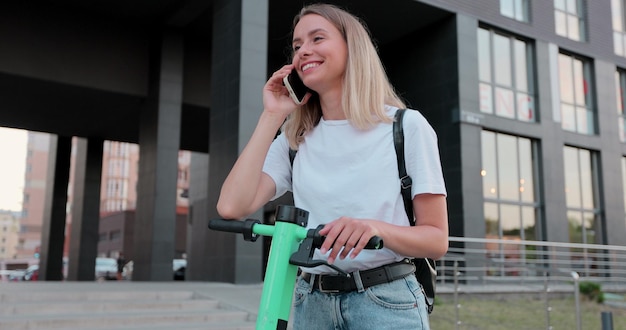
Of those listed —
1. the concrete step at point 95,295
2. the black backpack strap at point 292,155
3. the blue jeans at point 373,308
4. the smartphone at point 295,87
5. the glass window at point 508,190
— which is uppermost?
the glass window at point 508,190

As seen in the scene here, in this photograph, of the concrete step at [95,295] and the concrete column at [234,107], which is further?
the concrete column at [234,107]

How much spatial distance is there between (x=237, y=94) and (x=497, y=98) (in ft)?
28.0

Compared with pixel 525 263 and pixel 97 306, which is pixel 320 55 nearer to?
pixel 97 306

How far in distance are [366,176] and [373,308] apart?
13.6 inches

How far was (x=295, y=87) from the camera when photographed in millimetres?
1796

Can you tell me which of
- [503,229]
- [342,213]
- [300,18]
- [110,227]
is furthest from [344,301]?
[110,227]

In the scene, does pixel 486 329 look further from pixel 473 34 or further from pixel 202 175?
pixel 202 175

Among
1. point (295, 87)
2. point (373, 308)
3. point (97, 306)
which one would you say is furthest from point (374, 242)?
point (97, 306)

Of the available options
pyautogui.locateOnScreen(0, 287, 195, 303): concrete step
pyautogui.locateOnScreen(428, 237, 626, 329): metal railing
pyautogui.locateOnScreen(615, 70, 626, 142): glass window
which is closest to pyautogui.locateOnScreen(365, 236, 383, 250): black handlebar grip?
pyautogui.locateOnScreen(0, 287, 195, 303): concrete step

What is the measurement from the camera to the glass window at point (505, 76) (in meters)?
16.6

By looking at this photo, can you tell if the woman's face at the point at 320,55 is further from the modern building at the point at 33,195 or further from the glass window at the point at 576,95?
the modern building at the point at 33,195

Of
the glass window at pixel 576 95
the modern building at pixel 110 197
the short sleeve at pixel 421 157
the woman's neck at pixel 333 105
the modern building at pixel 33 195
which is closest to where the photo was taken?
the short sleeve at pixel 421 157

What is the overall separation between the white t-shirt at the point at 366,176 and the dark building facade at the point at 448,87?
36.7 ft

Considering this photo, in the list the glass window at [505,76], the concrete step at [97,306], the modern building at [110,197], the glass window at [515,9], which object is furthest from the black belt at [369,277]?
the modern building at [110,197]
